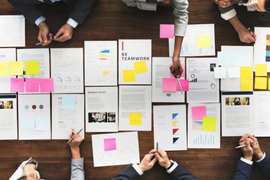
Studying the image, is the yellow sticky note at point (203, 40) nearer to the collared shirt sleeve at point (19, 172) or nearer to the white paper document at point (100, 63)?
the white paper document at point (100, 63)

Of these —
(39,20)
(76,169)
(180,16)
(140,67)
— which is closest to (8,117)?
Result: (76,169)

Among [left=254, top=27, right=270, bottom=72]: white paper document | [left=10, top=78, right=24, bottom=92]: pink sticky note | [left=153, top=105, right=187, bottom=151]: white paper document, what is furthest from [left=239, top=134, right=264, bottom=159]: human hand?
[left=10, top=78, right=24, bottom=92]: pink sticky note

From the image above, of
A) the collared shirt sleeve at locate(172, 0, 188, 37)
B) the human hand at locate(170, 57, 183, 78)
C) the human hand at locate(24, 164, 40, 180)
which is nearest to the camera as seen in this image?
the collared shirt sleeve at locate(172, 0, 188, 37)

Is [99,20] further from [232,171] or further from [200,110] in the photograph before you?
[232,171]

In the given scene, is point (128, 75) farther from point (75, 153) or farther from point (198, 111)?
point (75, 153)

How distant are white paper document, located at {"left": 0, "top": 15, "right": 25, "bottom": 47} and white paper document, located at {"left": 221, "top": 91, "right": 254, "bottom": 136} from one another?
1521 millimetres

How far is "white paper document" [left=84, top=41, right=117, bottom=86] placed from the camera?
1326mm

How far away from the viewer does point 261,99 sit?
1.35 metres

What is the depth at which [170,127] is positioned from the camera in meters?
1.35

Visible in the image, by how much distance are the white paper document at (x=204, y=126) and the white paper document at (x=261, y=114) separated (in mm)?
276

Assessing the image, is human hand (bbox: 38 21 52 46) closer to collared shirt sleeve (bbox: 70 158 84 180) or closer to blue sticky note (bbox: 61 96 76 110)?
blue sticky note (bbox: 61 96 76 110)

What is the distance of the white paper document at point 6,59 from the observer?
1335 millimetres

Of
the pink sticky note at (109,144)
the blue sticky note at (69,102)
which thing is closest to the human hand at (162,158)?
the pink sticky note at (109,144)

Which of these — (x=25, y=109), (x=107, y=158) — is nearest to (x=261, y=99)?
(x=107, y=158)
